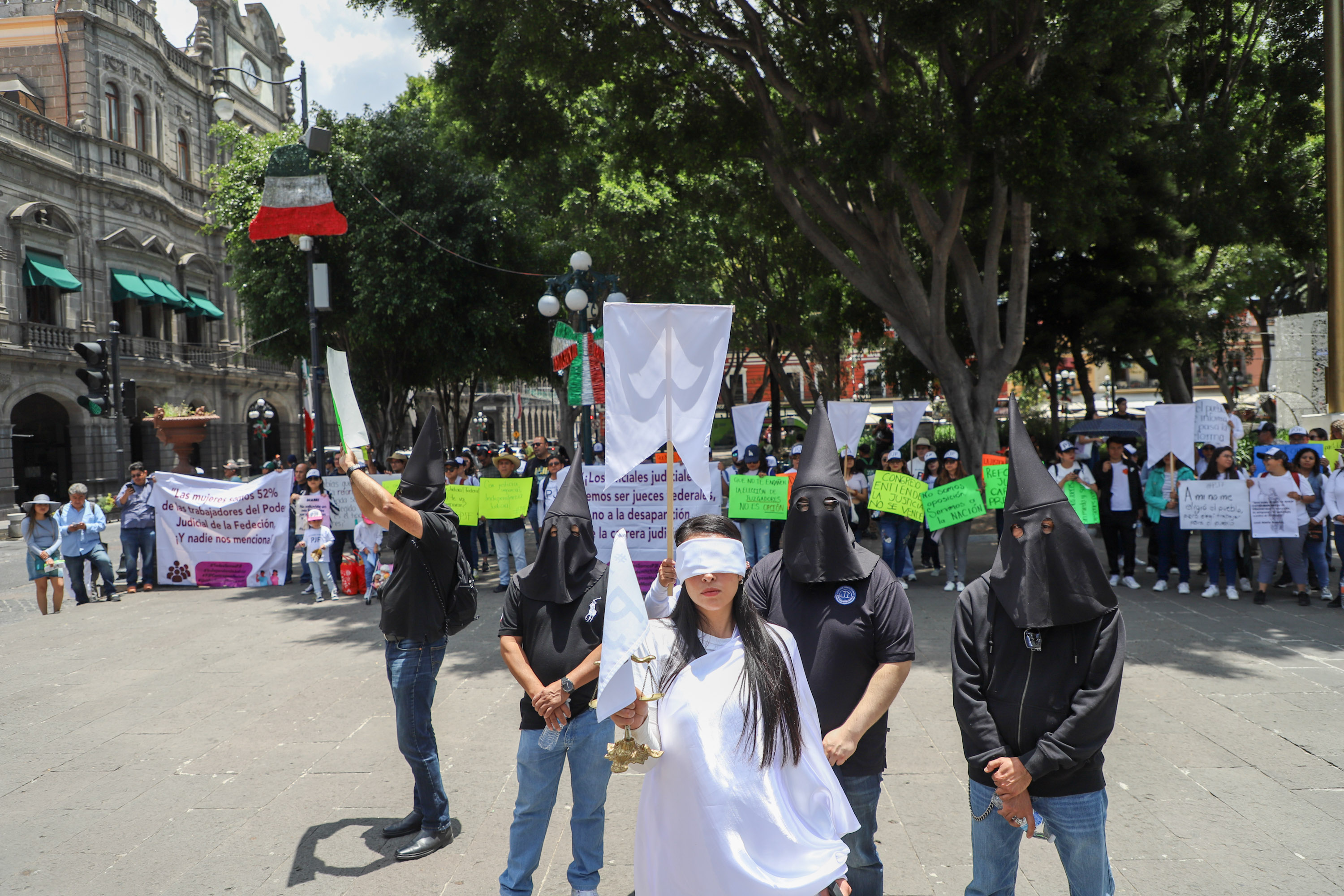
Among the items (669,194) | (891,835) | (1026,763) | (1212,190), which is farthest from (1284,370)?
(1026,763)

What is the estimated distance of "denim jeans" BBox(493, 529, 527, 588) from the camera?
462 inches

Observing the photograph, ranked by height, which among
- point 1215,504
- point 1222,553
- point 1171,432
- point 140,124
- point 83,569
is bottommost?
point 1222,553

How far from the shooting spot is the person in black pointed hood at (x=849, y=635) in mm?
3293

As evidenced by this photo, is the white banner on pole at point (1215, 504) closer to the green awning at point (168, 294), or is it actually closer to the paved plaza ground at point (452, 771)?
the paved plaza ground at point (452, 771)

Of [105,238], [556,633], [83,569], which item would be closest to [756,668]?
[556,633]

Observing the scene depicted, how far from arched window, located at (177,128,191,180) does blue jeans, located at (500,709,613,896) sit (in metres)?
40.6

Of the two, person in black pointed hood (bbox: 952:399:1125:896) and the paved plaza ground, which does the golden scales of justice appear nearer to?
person in black pointed hood (bbox: 952:399:1125:896)

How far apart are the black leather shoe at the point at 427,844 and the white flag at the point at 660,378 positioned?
6.31ft

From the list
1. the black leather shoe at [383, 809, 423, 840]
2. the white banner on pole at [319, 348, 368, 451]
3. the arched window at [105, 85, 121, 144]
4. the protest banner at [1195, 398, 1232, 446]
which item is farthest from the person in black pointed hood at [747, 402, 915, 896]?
the arched window at [105, 85, 121, 144]

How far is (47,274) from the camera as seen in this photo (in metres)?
29.2

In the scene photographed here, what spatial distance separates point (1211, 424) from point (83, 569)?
14.3 m

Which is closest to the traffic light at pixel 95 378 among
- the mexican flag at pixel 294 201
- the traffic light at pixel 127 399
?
the traffic light at pixel 127 399

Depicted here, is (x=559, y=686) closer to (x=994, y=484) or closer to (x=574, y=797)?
(x=574, y=797)

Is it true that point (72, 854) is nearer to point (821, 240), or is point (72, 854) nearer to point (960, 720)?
point (960, 720)
